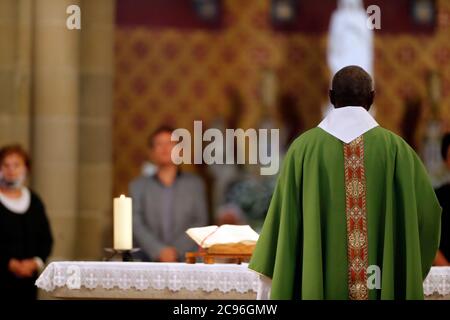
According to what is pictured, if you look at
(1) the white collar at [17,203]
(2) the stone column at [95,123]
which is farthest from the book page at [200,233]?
(2) the stone column at [95,123]

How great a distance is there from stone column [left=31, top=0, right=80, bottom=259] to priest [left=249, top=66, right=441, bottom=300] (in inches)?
190

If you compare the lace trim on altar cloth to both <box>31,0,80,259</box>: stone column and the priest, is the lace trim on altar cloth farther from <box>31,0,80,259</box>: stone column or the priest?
<box>31,0,80,259</box>: stone column

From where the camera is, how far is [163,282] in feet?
19.1

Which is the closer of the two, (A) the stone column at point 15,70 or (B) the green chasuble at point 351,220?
(B) the green chasuble at point 351,220

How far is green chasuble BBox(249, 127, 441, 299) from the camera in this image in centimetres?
518

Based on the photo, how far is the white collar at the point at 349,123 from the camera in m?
5.24

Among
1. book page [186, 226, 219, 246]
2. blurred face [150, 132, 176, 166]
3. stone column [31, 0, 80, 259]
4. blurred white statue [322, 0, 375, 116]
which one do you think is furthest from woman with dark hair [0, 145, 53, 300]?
blurred white statue [322, 0, 375, 116]

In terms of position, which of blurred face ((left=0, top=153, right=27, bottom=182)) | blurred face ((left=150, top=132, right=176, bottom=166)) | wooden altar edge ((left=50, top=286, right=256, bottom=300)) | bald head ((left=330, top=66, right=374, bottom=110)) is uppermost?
bald head ((left=330, top=66, right=374, bottom=110))

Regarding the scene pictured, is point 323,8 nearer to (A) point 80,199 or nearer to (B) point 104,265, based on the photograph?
(A) point 80,199

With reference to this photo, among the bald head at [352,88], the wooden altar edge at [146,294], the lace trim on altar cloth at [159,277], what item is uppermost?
the bald head at [352,88]

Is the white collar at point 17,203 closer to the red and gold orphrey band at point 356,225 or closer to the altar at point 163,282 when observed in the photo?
the altar at point 163,282

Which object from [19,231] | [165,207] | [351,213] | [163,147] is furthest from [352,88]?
[19,231]

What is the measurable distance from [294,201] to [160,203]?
3.00 metres

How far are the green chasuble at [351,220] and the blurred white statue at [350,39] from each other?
6.25 meters
